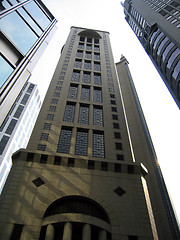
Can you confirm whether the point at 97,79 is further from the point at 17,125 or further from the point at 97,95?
the point at 17,125

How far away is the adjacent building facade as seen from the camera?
74.0 meters

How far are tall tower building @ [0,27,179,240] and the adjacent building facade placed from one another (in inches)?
2007

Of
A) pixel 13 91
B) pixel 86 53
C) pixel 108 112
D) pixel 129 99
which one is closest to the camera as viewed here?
pixel 13 91

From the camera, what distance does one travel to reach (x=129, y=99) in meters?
53.8

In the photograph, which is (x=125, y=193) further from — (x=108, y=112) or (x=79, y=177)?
(x=108, y=112)

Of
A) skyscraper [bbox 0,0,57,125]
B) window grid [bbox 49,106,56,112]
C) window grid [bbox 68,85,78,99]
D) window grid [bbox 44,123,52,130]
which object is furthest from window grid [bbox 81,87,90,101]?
skyscraper [bbox 0,0,57,125]

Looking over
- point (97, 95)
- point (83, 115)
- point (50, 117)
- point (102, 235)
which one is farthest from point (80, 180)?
point (97, 95)

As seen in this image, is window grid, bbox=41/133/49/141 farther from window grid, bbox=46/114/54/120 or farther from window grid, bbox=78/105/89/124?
window grid, bbox=78/105/89/124

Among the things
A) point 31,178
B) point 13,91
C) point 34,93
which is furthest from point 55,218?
point 34,93

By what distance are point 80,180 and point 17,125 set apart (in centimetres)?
7212

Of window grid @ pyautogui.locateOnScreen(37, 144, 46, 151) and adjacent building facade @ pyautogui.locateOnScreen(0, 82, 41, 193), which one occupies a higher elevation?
adjacent building facade @ pyautogui.locateOnScreen(0, 82, 41, 193)

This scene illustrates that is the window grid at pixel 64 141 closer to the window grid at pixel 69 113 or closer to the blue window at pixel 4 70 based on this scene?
the window grid at pixel 69 113

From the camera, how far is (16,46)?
7449 millimetres

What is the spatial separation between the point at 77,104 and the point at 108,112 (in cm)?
544
